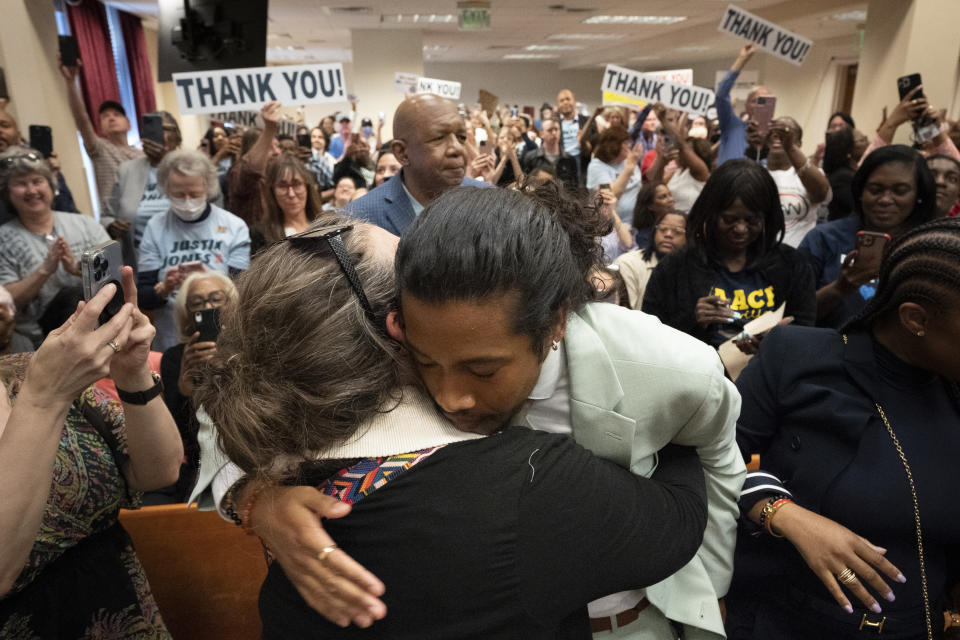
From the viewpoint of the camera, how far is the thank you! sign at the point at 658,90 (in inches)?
183

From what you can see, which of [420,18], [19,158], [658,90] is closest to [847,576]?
[19,158]

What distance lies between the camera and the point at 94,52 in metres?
10.2

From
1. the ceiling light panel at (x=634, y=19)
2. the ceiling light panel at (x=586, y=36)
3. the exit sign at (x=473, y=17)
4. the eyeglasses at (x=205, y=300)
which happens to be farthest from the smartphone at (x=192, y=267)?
the ceiling light panel at (x=586, y=36)

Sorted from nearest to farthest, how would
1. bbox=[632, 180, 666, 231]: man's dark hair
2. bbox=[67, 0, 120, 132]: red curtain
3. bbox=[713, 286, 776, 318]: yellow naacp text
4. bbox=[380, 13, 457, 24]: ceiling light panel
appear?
bbox=[713, 286, 776, 318]: yellow naacp text < bbox=[632, 180, 666, 231]: man's dark hair < bbox=[67, 0, 120, 132]: red curtain < bbox=[380, 13, 457, 24]: ceiling light panel

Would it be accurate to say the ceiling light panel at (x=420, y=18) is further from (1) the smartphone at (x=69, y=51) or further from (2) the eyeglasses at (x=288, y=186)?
(2) the eyeglasses at (x=288, y=186)

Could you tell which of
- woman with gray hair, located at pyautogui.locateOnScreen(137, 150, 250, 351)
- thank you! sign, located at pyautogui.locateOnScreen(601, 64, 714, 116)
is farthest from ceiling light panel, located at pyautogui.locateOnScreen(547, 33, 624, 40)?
woman with gray hair, located at pyautogui.locateOnScreen(137, 150, 250, 351)

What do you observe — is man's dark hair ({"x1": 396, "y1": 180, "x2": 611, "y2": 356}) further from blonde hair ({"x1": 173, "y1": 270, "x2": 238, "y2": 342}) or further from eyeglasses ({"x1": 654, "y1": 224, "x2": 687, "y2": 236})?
eyeglasses ({"x1": 654, "y1": 224, "x2": 687, "y2": 236})

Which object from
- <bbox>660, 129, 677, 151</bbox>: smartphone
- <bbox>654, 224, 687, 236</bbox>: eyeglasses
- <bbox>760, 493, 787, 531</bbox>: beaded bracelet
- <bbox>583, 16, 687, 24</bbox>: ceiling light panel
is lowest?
<bbox>760, 493, 787, 531</bbox>: beaded bracelet

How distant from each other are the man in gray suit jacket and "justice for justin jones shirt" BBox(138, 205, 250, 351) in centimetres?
98

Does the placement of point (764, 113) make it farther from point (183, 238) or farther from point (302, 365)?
point (302, 365)

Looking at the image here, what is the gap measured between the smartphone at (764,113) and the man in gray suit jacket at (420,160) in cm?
239

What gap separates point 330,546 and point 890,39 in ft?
30.6

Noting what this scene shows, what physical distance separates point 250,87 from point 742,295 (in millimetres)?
3015

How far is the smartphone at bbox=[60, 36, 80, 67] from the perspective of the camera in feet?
15.1
